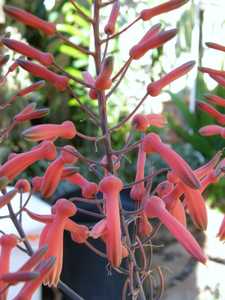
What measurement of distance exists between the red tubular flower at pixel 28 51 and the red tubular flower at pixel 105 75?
11 cm

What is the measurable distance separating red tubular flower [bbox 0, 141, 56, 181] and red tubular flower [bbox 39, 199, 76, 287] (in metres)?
0.07

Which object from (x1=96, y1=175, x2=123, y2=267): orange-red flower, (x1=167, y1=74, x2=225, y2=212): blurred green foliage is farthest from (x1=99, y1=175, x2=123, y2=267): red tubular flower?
(x1=167, y1=74, x2=225, y2=212): blurred green foliage

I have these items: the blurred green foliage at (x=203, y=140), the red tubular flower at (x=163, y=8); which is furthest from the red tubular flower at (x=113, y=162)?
the blurred green foliage at (x=203, y=140)

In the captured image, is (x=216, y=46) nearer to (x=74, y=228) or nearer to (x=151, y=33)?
(x=151, y=33)

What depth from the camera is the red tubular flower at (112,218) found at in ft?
2.20

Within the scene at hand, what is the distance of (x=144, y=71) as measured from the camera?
3.92 m

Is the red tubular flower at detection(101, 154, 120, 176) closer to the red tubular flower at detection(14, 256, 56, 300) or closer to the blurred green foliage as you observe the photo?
the red tubular flower at detection(14, 256, 56, 300)

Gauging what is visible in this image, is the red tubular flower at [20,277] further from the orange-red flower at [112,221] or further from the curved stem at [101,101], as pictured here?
the curved stem at [101,101]

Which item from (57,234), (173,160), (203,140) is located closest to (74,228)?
(57,234)

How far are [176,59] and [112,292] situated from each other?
2.92m

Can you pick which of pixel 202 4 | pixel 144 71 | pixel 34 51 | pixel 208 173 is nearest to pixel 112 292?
pixel 208 173

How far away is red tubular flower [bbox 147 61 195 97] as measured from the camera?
2.60ft

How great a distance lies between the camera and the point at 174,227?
0.70 metres

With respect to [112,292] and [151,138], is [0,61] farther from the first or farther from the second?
[112,292]
